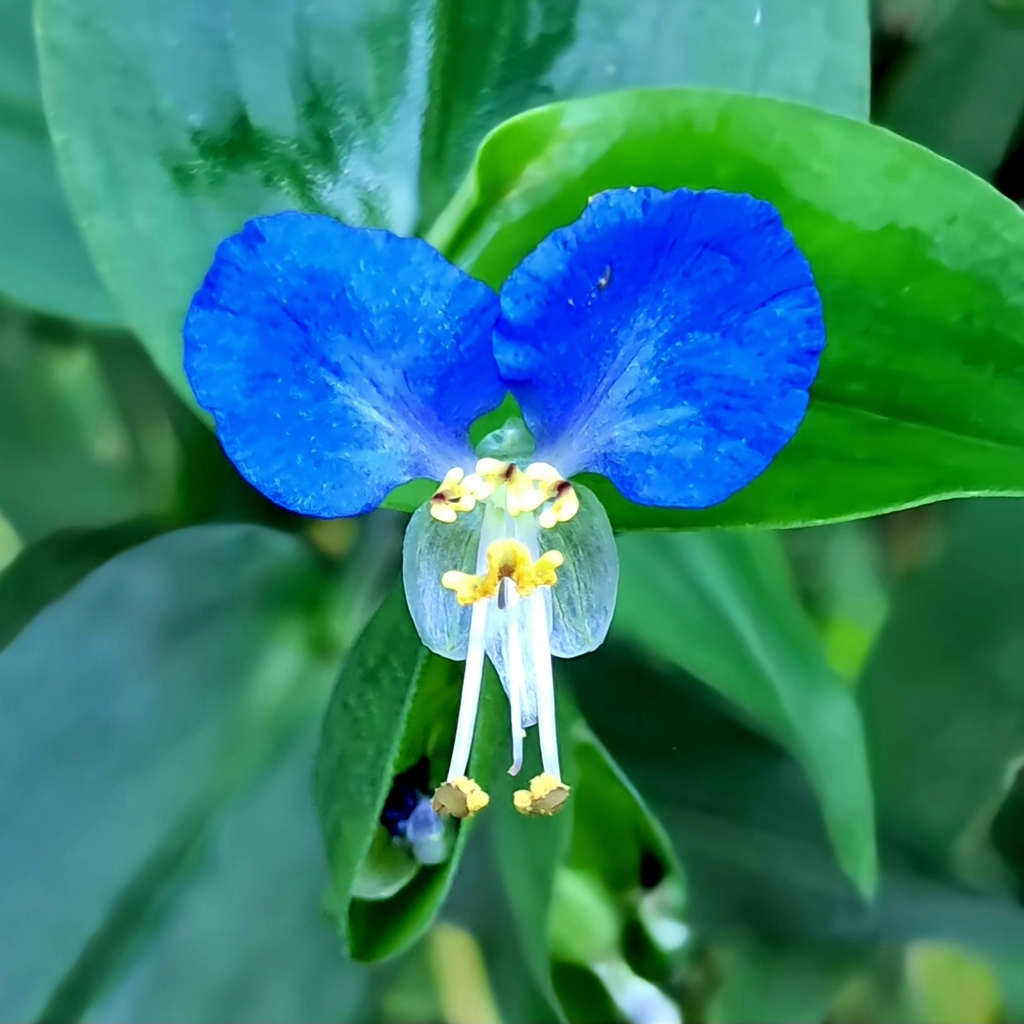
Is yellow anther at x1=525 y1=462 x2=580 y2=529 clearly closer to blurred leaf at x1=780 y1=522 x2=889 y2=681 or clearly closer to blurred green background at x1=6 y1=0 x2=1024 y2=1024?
blurred green background at x1=6 y1=0 x2=1024 y2=1024

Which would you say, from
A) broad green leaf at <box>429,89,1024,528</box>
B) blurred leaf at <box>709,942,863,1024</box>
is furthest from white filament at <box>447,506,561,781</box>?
blurred leaf at <box>709,942,863,1024</box>

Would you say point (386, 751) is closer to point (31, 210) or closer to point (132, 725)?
point (132, 725)

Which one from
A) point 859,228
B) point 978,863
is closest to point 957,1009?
point 978,863

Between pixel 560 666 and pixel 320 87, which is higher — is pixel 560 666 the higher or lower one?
the lower one

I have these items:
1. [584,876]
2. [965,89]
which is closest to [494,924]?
[584,876]

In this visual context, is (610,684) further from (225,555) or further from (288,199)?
(288,199)
